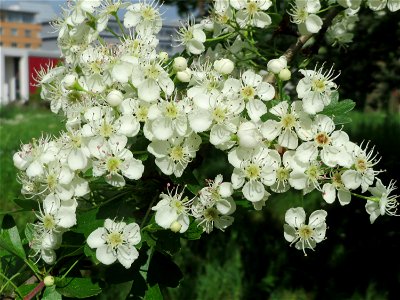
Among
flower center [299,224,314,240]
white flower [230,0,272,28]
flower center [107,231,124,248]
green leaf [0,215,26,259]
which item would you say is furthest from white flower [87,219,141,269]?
white flower [230,0,272,28]

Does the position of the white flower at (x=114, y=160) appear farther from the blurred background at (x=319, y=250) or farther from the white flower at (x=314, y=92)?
the blurred background at (x=319, y=250)

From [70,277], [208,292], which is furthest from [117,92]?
[208,292]

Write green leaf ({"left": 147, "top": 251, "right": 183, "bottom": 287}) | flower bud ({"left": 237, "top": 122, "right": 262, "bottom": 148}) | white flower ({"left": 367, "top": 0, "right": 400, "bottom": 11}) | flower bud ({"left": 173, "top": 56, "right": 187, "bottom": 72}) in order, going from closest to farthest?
flower bud ({"left": 237, "top": 122, "right": 262, "bottom": 148}) → flower bud ({"left": 173, "top": 56, "right": 187, "bottom": 72}) → green leaf ({"left": 147, "top": 251, "right": 183, "bottom": 287}) → white flower ({"left": 367, "top": 0, "right": 400, "bottom": 11})

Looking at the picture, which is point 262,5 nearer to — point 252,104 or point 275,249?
point 252,104

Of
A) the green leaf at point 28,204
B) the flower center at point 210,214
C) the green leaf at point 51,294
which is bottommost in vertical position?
the green leaf at point 51,294

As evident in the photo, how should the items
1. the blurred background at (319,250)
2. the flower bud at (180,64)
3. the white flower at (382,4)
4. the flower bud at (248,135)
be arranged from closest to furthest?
1. the flower bud at (248,135)
2. the flower bud at (180,64)
3. the white flower at (382,4)
4. the blurred background at (319,250)

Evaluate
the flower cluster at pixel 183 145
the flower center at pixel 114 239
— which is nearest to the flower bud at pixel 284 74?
the flower cluster at pixel 183 145

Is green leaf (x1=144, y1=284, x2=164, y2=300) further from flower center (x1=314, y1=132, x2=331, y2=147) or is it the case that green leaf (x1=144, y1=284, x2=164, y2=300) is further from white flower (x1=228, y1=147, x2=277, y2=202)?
flower center (x1=314, y1=132, x2=331, y2=147)

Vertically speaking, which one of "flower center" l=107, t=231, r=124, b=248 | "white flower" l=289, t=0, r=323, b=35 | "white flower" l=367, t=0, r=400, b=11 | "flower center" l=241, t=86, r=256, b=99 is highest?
"white flower" l=367, t=0, r=400, b=11
